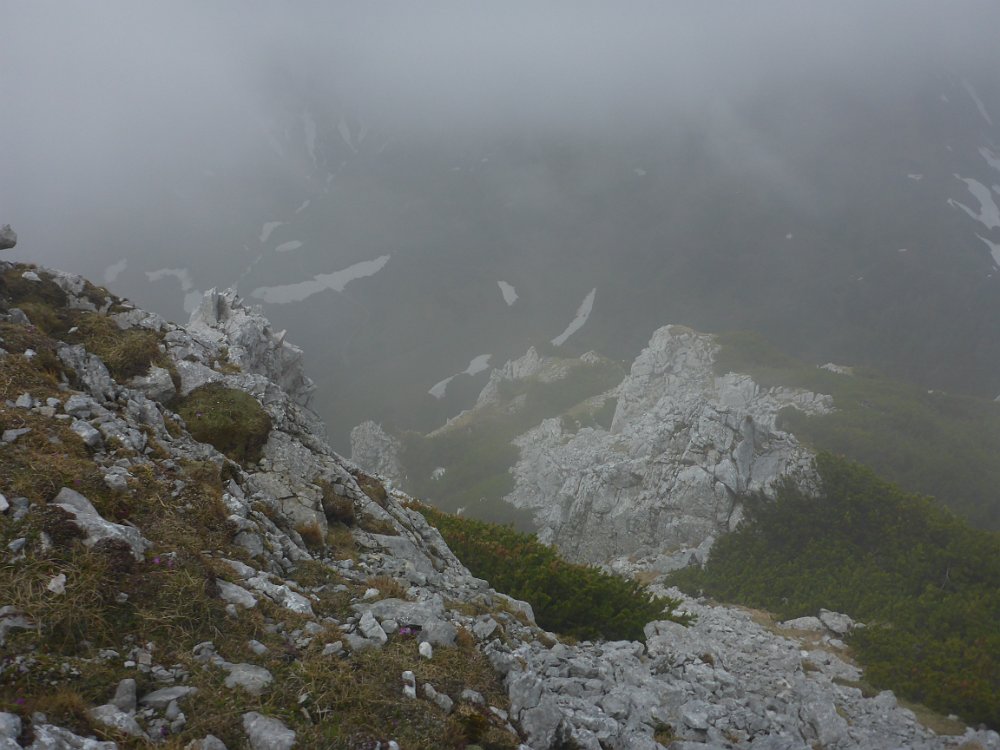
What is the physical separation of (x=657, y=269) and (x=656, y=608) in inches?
4238

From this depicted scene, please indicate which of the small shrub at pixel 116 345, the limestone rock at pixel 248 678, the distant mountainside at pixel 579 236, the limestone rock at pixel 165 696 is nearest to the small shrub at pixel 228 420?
the small shrub at pixel 116 345

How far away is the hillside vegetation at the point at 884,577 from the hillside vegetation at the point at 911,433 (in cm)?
1697

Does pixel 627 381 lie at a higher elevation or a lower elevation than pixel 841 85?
lower

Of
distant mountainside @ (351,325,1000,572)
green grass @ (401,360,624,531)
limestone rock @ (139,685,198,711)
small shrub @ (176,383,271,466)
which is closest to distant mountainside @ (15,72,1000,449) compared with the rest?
green grass @ (401,360,624,531)

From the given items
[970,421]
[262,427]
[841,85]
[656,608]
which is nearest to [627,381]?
[970,421]

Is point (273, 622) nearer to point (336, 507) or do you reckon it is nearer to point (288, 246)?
point (336, 507)

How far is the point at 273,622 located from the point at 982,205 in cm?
15089

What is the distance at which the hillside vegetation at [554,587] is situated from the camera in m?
15.6

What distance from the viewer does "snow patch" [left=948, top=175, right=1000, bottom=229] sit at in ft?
344

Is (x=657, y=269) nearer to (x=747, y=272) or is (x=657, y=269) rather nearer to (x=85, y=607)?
(x=747, y=272)

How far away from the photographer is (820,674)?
18.0 meters

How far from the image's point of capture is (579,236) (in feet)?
419

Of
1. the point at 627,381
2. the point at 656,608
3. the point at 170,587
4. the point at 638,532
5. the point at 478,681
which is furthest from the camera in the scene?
the point at 627,381

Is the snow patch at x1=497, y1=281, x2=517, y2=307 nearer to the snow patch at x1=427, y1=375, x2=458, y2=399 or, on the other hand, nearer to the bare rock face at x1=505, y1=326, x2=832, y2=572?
the snow patch at x1=427, y1=375, x2=458, y2=399
